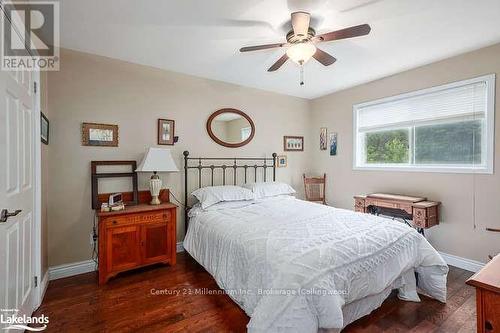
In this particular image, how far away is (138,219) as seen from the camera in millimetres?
2623

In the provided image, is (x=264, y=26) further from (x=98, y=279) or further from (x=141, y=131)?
(x=98, y=279)

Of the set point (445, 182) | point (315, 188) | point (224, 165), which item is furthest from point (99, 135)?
point (445, 182)

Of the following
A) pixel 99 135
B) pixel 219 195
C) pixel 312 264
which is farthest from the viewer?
pixel 219 195

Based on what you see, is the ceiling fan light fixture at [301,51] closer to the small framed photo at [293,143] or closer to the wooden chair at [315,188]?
the small framed photo at [293,143]

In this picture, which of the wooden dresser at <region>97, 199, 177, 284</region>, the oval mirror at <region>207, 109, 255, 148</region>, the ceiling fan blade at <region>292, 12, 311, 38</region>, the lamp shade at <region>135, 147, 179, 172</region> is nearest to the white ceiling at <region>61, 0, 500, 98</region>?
the ceiling fan blade at <region>292, 12, 311, 38</region>

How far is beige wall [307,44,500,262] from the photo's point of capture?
104 inches

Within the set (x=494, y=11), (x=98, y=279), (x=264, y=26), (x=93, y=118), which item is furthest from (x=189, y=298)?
(x=494, y=11)

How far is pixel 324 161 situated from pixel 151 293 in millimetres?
3575

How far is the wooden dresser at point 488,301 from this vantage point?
95 cm

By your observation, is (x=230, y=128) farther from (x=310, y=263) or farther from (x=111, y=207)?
(x=310, y=263)

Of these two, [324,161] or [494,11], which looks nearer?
[494,11]

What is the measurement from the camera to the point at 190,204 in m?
3.45

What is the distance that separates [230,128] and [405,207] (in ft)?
8.91

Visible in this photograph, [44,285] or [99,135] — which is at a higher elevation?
[99,135]
